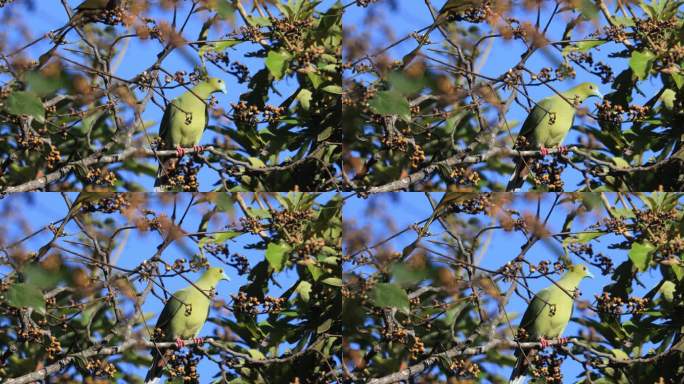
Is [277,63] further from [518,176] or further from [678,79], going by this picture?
[678,79]

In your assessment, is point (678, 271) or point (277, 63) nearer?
point (277, 63)

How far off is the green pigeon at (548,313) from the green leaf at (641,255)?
7.9 inches

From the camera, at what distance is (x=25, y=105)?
14.3 ft

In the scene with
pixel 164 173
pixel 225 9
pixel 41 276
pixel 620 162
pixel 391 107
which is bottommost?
pixel 41 276

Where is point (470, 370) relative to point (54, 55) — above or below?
below

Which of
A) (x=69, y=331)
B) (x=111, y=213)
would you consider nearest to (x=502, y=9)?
(x=111, y=213)

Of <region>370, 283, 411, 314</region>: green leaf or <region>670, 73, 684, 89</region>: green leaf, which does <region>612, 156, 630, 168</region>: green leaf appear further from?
<region>370, 283, 411, 314</region>: green leaf

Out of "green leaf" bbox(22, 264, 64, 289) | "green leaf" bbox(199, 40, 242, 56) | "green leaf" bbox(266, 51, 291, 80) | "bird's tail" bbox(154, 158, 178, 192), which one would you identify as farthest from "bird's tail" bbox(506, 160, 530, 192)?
"green leaf" bbox(22, 264, 64, 289)

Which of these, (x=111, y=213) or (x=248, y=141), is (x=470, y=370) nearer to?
(x=248, y=141)

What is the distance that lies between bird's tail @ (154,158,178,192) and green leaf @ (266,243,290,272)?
468 millimetres

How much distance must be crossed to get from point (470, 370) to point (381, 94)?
1155 millimetres

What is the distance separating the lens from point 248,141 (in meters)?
4.46

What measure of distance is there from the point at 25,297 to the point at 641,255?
2439 millimetres

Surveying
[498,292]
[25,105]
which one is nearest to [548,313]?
[498,292]
